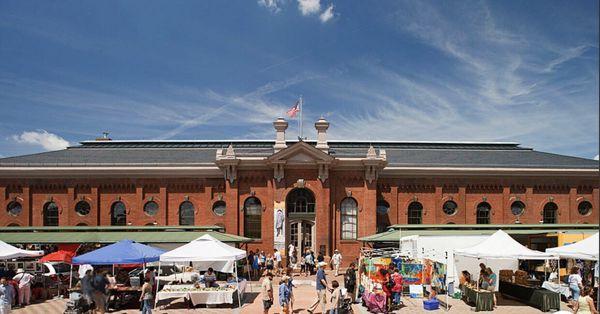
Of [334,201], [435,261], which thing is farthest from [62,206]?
[435,261]

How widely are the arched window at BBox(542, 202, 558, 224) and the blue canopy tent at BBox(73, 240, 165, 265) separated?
86.5ft

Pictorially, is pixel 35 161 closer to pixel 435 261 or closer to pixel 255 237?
pixel 255 237

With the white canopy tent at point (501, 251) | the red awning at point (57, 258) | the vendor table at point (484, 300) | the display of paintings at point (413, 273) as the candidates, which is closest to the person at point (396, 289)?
the display of paintings at point (413, 273)

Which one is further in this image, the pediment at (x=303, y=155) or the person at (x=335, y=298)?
the pediment at (x=303, y=155)

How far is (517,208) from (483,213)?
7.39ft

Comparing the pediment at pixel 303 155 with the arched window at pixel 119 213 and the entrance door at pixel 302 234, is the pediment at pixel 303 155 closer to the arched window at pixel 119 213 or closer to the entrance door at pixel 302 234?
the entrance door at pixel 302 234

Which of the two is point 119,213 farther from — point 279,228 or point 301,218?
point 301,218

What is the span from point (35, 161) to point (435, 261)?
89.8 ft

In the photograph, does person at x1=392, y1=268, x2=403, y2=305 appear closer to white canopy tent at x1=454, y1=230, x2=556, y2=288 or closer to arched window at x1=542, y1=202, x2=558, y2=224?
white canopy tent at x1=454, y1=230, x2=556, y2=288

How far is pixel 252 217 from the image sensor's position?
3409 cm

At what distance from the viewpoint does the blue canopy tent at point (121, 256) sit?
65.6ft

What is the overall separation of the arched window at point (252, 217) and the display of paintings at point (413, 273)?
1358 cm

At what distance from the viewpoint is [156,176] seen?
35062 mm

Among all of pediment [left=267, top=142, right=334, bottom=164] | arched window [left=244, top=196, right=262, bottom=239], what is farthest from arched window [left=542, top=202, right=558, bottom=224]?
arched window [left=244, top=196, right=262, bottom=239]
